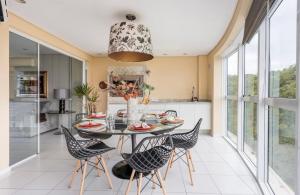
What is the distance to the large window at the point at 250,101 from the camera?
299 centimetres

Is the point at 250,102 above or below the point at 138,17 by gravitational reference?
below

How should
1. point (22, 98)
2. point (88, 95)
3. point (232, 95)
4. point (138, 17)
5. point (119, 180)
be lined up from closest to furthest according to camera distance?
point (119, 180) < point (138, 17) < point (22, 98) < point (232, 95) < point (88, 95)

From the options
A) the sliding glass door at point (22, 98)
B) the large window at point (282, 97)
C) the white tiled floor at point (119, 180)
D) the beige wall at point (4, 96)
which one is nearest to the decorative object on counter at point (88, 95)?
the sliding glass door at point (22, 98)

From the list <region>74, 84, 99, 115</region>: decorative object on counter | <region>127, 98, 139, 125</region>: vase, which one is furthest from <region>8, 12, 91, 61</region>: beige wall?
<region>127, 98, 139, 125</region>: vase

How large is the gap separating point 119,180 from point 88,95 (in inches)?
136

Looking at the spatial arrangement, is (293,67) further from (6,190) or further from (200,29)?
(6,190)

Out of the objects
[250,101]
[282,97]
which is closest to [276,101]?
[282,97]

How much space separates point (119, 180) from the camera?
257 cm

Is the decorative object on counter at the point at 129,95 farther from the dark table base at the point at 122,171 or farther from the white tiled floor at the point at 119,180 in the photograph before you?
the white tiled floor at the point at 119,180

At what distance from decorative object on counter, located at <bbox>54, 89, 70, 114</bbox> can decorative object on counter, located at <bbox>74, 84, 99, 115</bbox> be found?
24 cm

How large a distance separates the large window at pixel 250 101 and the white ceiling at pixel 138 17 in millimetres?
661

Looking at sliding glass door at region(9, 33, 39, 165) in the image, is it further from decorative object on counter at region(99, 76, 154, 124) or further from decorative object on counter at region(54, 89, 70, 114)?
decorative object on counter at region(99, 76, 154, 124)

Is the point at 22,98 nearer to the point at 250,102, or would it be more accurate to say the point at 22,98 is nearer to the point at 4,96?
the point at 4,96

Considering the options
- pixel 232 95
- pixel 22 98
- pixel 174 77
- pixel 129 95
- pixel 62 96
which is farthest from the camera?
pixel 174 77
